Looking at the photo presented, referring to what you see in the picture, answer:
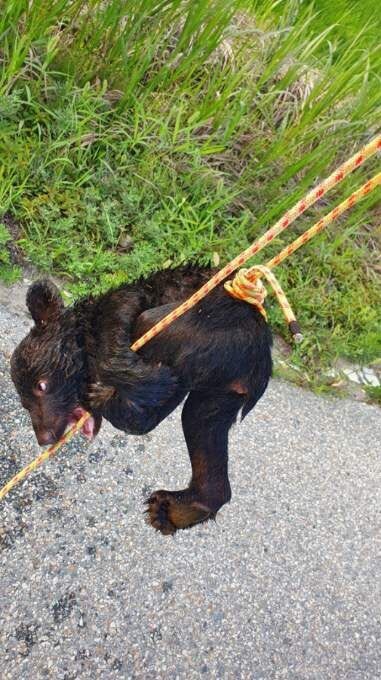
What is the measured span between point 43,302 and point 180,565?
1.34 meters

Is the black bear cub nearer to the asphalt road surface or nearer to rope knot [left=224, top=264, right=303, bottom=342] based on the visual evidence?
rope knot [left=224, top=264, right=303, bottom=342]

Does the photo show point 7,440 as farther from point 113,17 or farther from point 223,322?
point 113,17

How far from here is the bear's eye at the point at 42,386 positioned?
1368mm

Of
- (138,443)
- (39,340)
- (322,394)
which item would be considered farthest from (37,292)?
(322,394)

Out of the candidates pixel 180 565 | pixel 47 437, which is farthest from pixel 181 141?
pixel 47 437

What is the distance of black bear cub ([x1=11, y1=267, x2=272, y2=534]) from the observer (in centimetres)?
135

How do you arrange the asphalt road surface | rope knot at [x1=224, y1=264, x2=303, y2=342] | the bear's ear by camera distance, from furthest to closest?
the asphalt road surface < the bear's ear < rope knot at [x1=224, y1=264, x2=303, y2=342]

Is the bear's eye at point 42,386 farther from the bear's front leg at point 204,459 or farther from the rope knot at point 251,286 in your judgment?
the rope knot at point 251,286

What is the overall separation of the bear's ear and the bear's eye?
0.13 metres

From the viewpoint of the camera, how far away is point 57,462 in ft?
7.74

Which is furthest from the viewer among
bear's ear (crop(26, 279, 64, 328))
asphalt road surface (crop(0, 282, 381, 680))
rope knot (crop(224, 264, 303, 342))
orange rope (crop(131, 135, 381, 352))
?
asphalt road surface (crop(0, 282, 381, 680))

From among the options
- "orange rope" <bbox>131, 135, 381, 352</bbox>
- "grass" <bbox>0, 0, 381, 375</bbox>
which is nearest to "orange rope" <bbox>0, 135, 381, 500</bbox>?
"orange rope" <bbox>131, 135, 381, 352</bbox>

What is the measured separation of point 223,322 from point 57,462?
1271 mm

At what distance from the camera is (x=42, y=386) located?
4.50 feet
